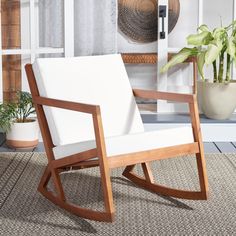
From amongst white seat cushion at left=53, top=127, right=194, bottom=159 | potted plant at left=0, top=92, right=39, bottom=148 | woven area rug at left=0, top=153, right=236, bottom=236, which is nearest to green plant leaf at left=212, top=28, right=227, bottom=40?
woven area rug at left=0, top=153, right=236, bottom=236

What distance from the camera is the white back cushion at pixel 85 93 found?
3.43 metres

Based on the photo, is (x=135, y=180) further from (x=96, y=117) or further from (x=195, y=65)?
(x=195, y=65)

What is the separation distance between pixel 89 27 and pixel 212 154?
1475 millimetres

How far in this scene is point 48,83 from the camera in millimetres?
3449

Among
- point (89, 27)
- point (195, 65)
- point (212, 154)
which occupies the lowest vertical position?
point (212, 154)

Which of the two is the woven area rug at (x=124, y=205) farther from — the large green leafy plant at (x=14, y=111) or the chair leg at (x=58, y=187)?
the large green leafy plant at (x=14, y=111)

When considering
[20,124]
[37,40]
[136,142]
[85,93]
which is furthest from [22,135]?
[136,142]

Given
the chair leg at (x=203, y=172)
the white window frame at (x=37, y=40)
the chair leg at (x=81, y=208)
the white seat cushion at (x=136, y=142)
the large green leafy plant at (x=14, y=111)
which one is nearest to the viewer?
the chair leg at (x=81, y=208)

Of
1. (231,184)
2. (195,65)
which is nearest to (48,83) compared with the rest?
(231,184)

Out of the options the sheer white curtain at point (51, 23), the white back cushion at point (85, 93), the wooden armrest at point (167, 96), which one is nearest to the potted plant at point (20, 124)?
the sheer white curtain at point (51, 23)

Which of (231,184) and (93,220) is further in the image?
(231,184)

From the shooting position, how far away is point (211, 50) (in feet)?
15.9

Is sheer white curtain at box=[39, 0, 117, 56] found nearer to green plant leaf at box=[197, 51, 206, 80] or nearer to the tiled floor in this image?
green plant leaf at box=[197, 51, 206, 80]

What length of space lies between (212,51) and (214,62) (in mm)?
289
